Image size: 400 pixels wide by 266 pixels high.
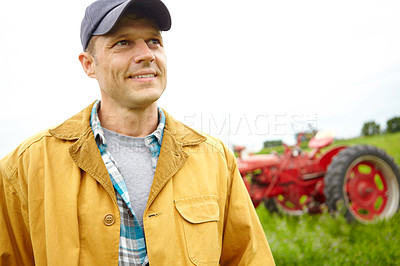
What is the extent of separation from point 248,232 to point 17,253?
1.21m

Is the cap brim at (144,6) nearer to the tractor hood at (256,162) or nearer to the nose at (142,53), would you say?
the nose at (142,53)

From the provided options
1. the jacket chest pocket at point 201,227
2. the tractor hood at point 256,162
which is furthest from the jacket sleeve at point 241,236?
the tractor hood at point 256,162

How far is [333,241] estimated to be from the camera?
3.84m

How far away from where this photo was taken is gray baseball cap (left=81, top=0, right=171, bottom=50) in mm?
1756

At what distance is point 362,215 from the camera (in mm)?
4637

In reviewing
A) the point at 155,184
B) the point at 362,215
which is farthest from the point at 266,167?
the point at 155,184

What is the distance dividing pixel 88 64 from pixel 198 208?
1101mm

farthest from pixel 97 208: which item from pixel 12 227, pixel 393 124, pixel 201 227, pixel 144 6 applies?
pixel 393 124

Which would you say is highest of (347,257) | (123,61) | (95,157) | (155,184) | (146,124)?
(123,61)

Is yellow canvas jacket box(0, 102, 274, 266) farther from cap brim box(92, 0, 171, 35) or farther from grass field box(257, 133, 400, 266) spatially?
grass field box(257, 133, 400, 266)

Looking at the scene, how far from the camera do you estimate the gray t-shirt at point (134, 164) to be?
5.68 ft

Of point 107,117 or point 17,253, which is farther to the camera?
point 107,117

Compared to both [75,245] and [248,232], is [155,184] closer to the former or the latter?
[75,245]

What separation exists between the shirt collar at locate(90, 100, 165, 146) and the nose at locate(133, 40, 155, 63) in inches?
15.2
